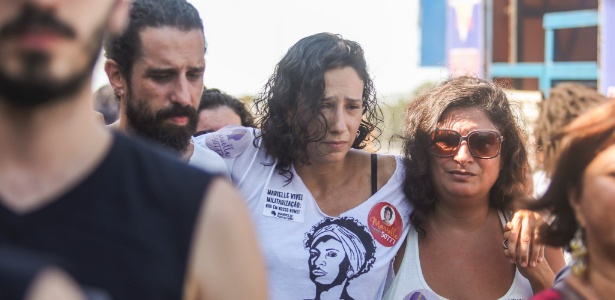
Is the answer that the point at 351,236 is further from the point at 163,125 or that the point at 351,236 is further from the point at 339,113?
the point at 163,125

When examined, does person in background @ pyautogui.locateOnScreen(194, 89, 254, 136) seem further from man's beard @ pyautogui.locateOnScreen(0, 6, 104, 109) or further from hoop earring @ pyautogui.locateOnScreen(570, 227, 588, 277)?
man's beard @ pyautogui.locateOnScreen(0, 6, 104, 109)

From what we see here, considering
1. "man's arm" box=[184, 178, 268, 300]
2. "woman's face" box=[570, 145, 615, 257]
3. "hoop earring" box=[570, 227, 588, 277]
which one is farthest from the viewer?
"hoop earring" box=[570, 227, 588, 277]

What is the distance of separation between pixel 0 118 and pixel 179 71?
74.6 inches

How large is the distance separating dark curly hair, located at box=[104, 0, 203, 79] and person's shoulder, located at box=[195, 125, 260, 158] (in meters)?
0.42

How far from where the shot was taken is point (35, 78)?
3.90 ft

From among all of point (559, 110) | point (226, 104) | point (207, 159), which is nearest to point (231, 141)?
point (207, 159)

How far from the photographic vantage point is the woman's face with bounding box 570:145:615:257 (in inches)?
73.1

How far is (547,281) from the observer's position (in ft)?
9.83

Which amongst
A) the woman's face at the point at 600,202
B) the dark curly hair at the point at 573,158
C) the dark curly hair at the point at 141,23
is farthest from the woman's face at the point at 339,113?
the woman's face at the point at 600,202

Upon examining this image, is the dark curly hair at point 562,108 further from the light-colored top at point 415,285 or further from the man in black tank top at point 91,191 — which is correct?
the man in black tank top at point 91,191

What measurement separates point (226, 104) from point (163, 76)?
1.79m

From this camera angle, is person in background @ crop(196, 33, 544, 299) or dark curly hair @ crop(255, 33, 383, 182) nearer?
person in background @ crop(196, 33, 544, 299)

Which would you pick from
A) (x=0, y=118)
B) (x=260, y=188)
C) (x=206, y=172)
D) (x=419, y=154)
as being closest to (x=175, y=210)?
(x=206, y=172)

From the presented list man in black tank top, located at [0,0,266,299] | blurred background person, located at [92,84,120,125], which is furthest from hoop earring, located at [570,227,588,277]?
blurred background person, located at [92,84,120,125]
